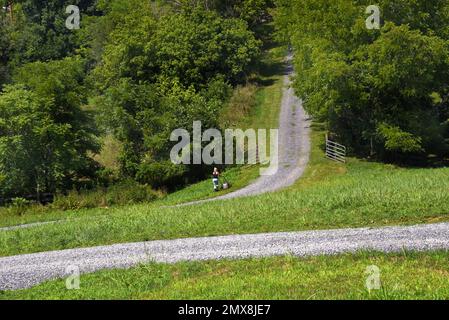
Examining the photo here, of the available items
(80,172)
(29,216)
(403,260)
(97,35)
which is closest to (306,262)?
Answer: (403,260)

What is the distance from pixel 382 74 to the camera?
3628cm

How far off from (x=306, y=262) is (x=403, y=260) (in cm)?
240

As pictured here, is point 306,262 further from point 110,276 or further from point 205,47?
point 205,47

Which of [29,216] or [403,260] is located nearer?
[403,260]

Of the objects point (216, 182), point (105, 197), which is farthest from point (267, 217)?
point (105, 197)

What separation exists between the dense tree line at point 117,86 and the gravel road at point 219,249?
21064mm

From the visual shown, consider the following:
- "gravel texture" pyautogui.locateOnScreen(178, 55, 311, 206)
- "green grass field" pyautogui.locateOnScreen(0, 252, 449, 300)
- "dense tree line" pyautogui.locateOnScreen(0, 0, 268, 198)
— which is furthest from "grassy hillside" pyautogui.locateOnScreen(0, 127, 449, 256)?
"dense tree line" pyautogui.locateOnScreen(0, 0, 268, 198)

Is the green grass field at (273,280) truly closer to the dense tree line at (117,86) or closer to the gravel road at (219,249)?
the gravel road at (219,249)

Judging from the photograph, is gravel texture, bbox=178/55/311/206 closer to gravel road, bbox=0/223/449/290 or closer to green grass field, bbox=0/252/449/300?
gravel road, bbox=0/223/449/290

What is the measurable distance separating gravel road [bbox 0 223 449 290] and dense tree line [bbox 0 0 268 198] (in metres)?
21.1

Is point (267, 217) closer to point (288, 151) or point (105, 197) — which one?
point (105, 197)

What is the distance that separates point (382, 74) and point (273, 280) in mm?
26442

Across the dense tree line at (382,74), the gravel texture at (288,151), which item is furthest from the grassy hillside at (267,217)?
the dense tree line at (382,74)

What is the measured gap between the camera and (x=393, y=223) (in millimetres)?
19641
